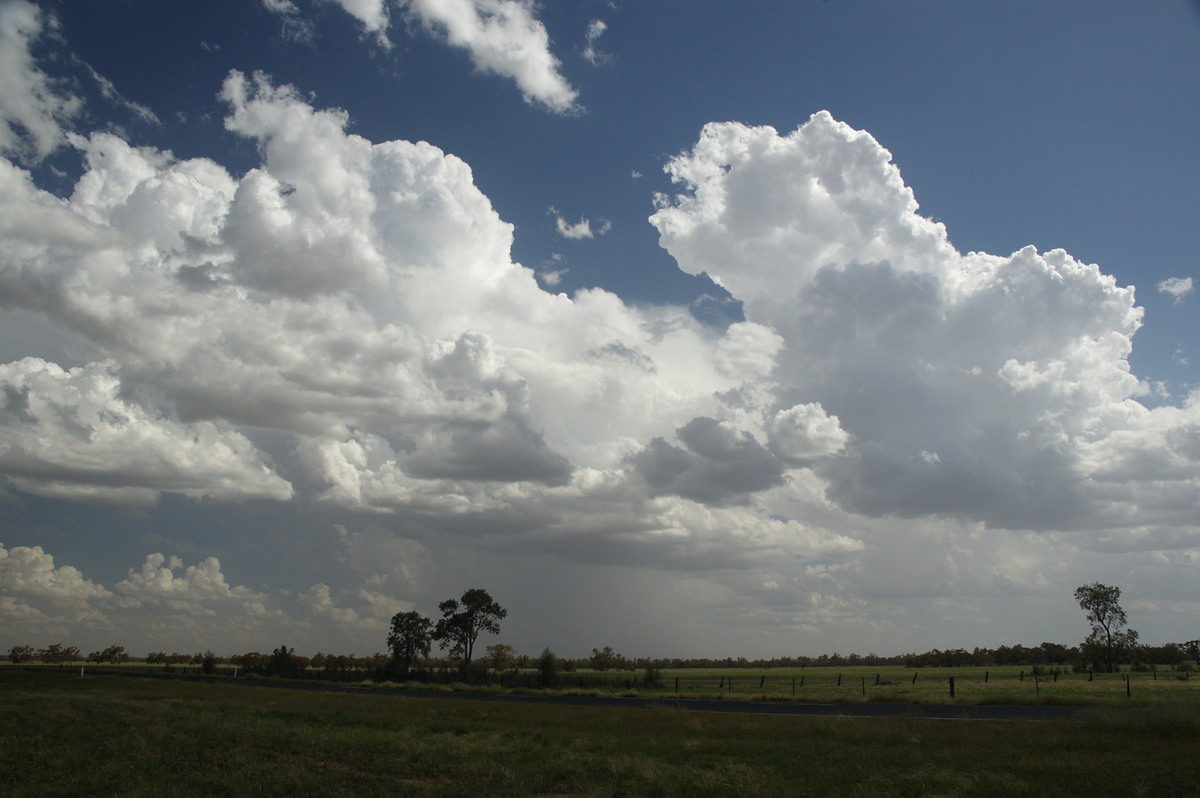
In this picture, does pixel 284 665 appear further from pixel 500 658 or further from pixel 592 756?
pixel 592 756

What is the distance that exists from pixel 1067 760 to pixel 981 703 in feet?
86.0

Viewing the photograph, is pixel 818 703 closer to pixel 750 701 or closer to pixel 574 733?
pixel 750 701

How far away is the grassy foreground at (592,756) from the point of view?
1498 cm

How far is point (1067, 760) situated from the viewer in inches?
682

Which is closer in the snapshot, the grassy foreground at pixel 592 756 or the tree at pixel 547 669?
the grassy foreground at pixel 592 756

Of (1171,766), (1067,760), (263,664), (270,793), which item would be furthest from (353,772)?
(263,664)

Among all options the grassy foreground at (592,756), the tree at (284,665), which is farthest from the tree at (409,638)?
the grassy foreground at (592,756)

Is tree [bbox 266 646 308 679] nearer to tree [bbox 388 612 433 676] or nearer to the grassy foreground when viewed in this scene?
tree [bbox 388 612 433 676]

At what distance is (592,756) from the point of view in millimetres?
20047

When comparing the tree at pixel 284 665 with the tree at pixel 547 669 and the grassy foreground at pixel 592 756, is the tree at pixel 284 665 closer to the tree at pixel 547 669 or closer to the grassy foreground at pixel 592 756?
the tree at pixel 547 669

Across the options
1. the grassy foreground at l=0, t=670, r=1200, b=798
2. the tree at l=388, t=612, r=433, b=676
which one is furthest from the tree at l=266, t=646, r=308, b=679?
the grassy foreground at l=0, t=670, r=1200, b=798

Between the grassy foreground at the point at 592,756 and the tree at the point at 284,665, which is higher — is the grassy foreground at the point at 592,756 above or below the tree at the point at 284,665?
above

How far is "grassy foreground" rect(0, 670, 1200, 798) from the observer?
15.0 meters

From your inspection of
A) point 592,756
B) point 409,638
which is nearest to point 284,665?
point 409,638
